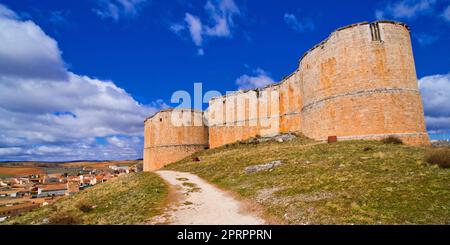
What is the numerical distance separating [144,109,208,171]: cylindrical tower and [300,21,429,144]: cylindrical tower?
80.6 ft

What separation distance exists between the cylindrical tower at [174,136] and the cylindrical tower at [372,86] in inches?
967

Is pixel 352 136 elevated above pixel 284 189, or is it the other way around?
pixel 352 136

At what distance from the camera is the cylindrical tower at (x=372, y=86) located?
2323 cm

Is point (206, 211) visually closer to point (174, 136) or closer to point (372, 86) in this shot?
point (372, 86)

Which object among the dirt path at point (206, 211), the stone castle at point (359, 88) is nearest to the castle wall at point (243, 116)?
the stone castle at point (359, 88)

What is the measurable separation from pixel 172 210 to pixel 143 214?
1.18 metres

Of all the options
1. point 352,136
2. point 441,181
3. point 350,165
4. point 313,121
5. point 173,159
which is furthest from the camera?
point 173,159

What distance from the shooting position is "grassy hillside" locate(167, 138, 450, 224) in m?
7.74

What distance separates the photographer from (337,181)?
11.8m

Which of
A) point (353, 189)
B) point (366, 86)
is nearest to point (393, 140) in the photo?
point (366, 86)

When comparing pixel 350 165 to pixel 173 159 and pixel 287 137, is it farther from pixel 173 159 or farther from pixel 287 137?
pixel 173 159

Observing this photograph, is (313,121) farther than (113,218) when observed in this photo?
Yes
